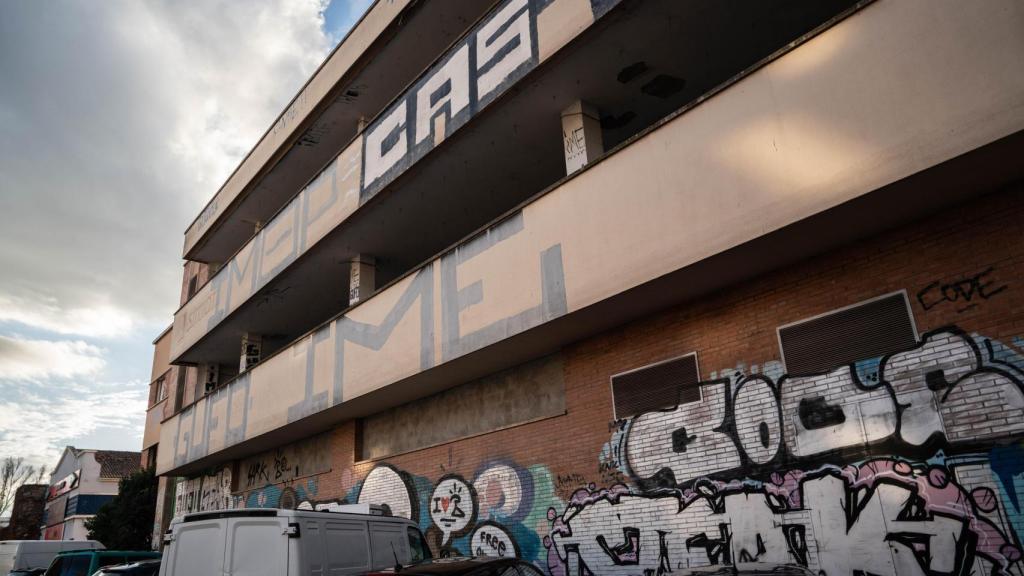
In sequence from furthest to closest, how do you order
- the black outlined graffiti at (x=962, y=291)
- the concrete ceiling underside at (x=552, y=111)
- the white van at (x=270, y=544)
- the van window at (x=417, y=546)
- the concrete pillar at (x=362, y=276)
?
the concrete pillar at (x=362, y=276) → the concrete ceiling underside at (x=552, y=111) → the van window at (x=417, y=546) → the white van at (x=270, y=544) → the black outlined graffiti at (x=962, y=291)

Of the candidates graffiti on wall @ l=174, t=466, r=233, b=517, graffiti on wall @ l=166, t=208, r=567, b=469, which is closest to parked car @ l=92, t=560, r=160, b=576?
graffiti on wall @ l=166, t=208, r=567, b=469

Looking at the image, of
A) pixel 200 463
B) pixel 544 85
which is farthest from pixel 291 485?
pixel 544 85

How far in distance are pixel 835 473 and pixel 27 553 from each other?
1991 cm

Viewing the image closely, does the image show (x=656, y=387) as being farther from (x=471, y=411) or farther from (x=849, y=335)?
(x=471, y=411)

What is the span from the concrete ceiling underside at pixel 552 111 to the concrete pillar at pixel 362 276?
0.73 ft

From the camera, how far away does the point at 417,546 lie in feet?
31.4

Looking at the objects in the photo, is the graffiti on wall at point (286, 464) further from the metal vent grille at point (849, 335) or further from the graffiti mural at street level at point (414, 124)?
the metal vent grille at point (849, 335)

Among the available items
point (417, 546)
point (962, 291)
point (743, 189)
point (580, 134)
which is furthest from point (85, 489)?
point (962, 291)

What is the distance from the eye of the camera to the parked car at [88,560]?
39.7 feet

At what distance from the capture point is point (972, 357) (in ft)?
22.2

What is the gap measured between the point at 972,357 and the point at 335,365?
11380mm

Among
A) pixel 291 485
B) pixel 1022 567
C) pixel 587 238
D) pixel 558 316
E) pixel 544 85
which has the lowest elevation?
pixel 1022 567

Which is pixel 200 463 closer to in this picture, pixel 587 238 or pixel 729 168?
pixel 587 238

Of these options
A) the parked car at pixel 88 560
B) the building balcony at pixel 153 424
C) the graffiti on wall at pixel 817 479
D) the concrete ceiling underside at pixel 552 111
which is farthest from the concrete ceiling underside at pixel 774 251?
the building balcony at pixel 153 424
